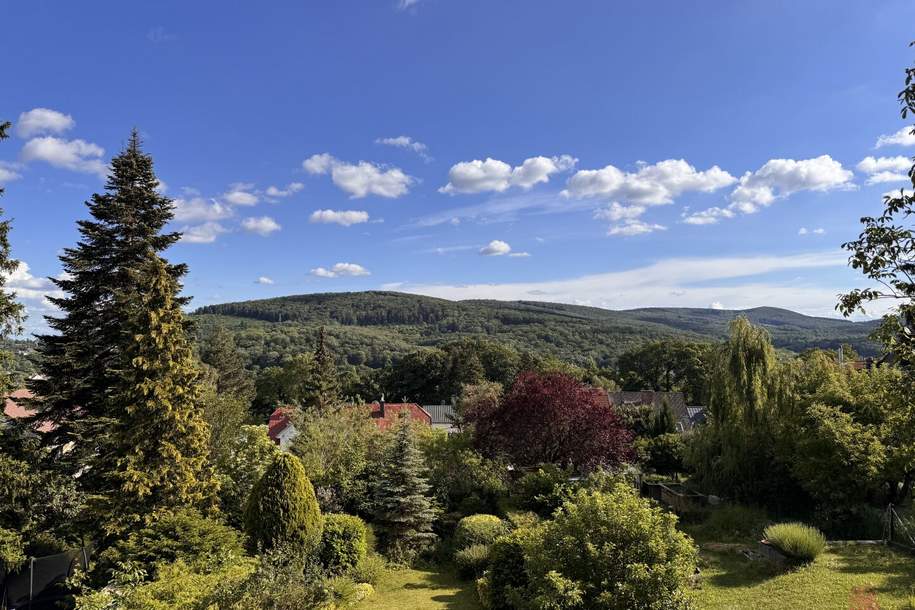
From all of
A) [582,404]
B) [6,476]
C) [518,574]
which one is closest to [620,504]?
[518,574]

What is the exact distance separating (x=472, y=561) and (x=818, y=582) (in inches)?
272

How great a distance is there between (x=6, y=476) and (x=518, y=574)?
1143cm

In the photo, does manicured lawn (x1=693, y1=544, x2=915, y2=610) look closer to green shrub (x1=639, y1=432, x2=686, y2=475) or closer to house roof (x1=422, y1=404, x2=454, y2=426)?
green shrub (x1=639, y1=432, x2=686, y2=475)

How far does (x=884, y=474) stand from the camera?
13203 millimetres

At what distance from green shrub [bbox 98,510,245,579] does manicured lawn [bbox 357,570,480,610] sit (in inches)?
119

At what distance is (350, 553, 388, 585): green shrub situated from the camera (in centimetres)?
1124

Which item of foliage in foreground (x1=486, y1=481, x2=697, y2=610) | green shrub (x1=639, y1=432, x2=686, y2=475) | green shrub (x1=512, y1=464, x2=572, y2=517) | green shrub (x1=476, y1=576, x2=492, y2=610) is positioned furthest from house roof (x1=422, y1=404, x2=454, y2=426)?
foliage in foreground (x1=486, y1=481, x2=697, y2=610)

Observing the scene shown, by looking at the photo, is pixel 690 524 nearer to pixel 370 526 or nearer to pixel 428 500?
pixel 428 500

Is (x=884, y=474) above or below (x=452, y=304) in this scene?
below

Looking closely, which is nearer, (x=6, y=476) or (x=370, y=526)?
(x=6, y=476)

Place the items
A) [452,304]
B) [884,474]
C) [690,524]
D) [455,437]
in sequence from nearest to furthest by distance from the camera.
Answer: [884,474] < [690,524] < [455,437] < [452,304]

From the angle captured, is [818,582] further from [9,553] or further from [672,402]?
[672,402]

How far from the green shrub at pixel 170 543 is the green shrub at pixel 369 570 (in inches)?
97.8

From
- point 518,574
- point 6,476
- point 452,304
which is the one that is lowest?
point 518,574
